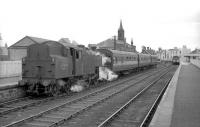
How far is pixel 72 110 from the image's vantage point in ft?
39.5

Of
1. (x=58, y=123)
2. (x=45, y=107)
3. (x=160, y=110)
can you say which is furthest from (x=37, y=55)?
(x=160, y=110)

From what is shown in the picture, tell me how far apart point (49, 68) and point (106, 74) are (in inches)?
449

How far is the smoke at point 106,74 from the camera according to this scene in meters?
24.3

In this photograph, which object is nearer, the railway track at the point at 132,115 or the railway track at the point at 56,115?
the railway track at the point at 56,115

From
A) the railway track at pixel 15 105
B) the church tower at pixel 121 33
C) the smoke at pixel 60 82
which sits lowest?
the railway track at pixel 15 105

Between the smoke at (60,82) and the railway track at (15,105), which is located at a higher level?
the smoke at (60,82)

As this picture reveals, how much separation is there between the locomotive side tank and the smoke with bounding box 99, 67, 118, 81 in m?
7.21

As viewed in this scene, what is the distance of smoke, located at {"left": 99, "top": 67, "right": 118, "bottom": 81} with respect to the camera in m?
24.3

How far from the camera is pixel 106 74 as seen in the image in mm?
25906

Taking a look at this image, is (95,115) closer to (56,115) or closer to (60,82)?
(56,115)

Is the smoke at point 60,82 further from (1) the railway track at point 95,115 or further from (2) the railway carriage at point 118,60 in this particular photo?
(2) the railway carriage at point 118,60

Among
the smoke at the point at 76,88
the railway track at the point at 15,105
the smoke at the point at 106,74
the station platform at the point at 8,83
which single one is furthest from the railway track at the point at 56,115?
the smoke at the point at 106,74

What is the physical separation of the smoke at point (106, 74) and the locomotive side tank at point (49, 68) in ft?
23.6

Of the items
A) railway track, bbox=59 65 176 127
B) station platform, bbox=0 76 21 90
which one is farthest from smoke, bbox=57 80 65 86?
railway track, bbox=59 65 176 127
